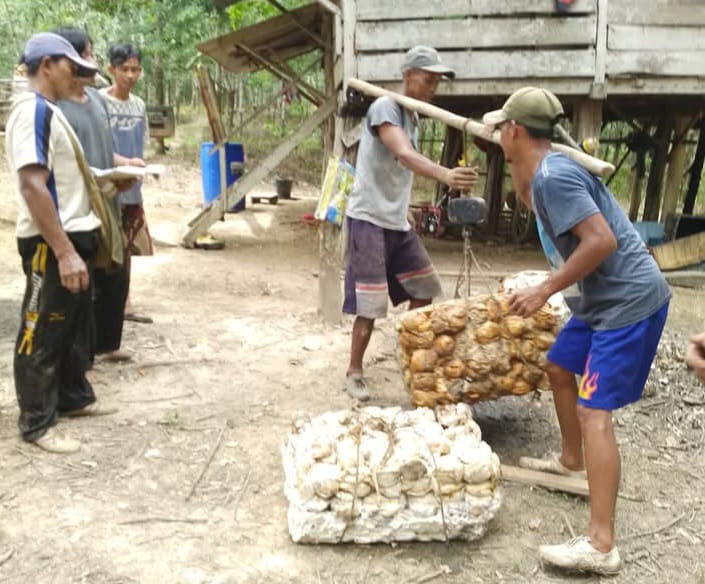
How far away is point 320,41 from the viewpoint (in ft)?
30.6

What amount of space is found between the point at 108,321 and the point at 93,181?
1366 mm

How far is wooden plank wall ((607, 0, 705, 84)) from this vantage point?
7141mm

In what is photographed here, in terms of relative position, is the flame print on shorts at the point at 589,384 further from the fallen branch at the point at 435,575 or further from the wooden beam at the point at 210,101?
the wooden beam at the point at 210,101

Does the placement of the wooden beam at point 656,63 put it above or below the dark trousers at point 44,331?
above

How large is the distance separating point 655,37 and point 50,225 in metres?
6.48

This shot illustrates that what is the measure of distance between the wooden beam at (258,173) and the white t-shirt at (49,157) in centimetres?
532

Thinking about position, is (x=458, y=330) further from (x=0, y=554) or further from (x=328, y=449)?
(x=0, y=554)

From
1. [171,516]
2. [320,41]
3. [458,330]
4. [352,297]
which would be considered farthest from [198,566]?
[320,41]

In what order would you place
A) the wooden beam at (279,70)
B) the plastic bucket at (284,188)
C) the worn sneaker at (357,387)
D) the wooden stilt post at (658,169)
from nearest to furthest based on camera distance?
1. the worn sneaker at (357,387)
2. the wooden beam at (279,70)
3. the wooden stilt post at (658,169)
4. the plastic bucket at (284,188)

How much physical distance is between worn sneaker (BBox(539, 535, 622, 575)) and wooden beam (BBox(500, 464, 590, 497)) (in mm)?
562

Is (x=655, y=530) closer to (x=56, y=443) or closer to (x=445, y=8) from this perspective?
(x=56, y=443)

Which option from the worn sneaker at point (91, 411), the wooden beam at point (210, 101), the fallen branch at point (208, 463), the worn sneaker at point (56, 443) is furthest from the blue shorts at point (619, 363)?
the wooden beam at point (210, 101)

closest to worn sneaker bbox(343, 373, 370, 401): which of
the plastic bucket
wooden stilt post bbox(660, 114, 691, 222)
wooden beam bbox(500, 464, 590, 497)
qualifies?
wooden beam bbox(500, 464, 590, 497)

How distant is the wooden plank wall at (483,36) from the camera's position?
713 centimetres
